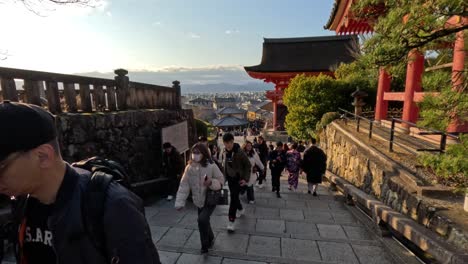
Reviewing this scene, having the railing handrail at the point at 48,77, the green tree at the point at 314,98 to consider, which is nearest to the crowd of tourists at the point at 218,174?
the railing handrail at the point at 48,77

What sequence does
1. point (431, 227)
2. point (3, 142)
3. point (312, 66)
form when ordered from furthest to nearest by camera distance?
point (312, 66) < point (431, 227) < point (3, 142)

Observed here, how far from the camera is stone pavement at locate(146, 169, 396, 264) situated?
11.1 feet

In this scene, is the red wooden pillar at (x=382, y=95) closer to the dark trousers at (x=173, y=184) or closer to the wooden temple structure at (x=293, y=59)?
the dark trousers at (x=173, y=184)

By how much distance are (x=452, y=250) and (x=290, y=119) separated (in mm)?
13085

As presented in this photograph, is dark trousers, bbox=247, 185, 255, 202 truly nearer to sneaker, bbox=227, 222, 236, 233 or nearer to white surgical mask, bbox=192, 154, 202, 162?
sneaker, bbox=227, 222, 236, 233

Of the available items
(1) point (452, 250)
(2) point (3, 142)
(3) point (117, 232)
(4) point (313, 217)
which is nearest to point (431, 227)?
(1) point (452, 250)

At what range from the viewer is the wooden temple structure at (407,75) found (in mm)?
4747

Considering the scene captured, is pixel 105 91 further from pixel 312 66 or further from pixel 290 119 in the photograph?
pixel 312 66

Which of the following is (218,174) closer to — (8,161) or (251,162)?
(251,162)

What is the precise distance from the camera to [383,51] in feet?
9.44

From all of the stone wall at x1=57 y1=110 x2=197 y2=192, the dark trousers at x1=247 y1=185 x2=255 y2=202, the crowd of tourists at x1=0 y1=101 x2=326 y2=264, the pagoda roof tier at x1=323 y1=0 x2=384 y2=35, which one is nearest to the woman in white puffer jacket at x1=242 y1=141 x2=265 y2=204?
the dark trousers at x1=247 y1=185 x2=255 y2=202

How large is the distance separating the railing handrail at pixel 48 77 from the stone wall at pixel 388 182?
20.4 ft

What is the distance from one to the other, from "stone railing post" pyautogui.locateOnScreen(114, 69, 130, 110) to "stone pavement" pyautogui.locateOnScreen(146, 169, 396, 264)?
2.55 m

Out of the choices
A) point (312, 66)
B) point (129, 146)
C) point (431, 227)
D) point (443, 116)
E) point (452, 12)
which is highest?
point (312, 66)
